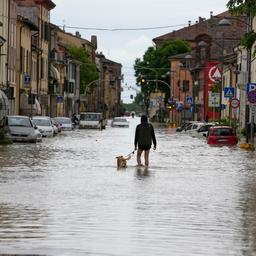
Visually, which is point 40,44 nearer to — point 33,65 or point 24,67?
point 33,65

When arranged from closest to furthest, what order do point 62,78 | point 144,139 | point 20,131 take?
point 144,139, point 20,131, point 62,78

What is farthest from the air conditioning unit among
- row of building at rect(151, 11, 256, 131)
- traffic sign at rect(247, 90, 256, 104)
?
traffic sign at rect(247, 90, 256, 104)

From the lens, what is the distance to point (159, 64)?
162m

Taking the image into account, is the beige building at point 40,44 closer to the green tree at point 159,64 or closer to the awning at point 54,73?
the awning at point 54,73

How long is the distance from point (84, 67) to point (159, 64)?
12.9m

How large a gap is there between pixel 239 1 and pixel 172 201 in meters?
8.55

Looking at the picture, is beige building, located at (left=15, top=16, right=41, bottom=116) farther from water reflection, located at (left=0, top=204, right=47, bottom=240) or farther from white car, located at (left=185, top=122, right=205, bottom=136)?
water reflection, located at (left=0, top=204, right=47, bottom=240)

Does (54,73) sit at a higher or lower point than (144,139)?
higher

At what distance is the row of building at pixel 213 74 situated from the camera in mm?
69875

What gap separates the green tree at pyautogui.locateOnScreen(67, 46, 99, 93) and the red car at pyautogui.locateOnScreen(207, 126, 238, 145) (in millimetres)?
98052

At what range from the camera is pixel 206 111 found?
112875mm

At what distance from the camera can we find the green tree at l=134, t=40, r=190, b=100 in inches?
→ 6228

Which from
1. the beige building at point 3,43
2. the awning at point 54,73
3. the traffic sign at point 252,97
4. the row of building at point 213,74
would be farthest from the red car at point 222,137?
the awning at point 54,73

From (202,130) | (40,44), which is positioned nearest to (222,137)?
(202,130)
